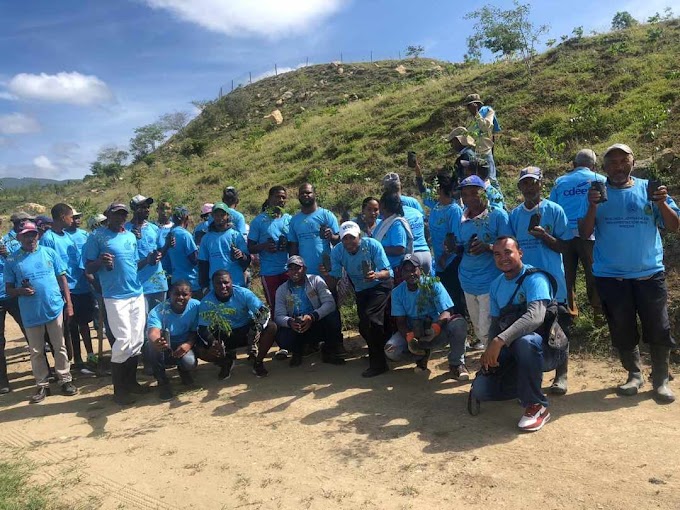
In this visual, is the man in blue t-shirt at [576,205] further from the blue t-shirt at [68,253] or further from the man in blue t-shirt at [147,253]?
the blue t-shirt at [68,253]

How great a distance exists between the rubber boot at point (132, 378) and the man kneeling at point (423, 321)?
9.19 ft

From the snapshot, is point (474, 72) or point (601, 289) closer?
point (601, 289)

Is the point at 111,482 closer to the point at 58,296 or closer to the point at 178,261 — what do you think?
the point at 58,296

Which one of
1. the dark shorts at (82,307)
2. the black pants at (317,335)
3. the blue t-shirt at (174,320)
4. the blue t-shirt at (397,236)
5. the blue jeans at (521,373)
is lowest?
the blue jeans at (521,373)

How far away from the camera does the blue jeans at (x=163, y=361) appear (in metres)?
5.57

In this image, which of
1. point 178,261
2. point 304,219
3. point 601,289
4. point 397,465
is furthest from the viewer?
point 178,261

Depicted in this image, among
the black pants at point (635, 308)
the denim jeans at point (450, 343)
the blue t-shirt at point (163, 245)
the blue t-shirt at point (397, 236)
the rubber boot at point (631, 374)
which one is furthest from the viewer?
the blue t-shirt at point (163, 245)

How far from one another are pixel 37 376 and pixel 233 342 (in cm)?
224

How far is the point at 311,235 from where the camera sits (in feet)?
20.2

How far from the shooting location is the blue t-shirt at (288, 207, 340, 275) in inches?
242

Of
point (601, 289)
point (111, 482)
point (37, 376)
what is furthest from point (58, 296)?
point (601, 289)

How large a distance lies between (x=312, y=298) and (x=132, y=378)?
7.27 ft

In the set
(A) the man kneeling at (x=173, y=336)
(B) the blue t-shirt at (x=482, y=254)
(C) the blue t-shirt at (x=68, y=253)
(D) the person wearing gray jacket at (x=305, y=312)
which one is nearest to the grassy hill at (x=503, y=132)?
(B) the blue t-shirt at (x=482, y=254)

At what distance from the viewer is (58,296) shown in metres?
5.89
